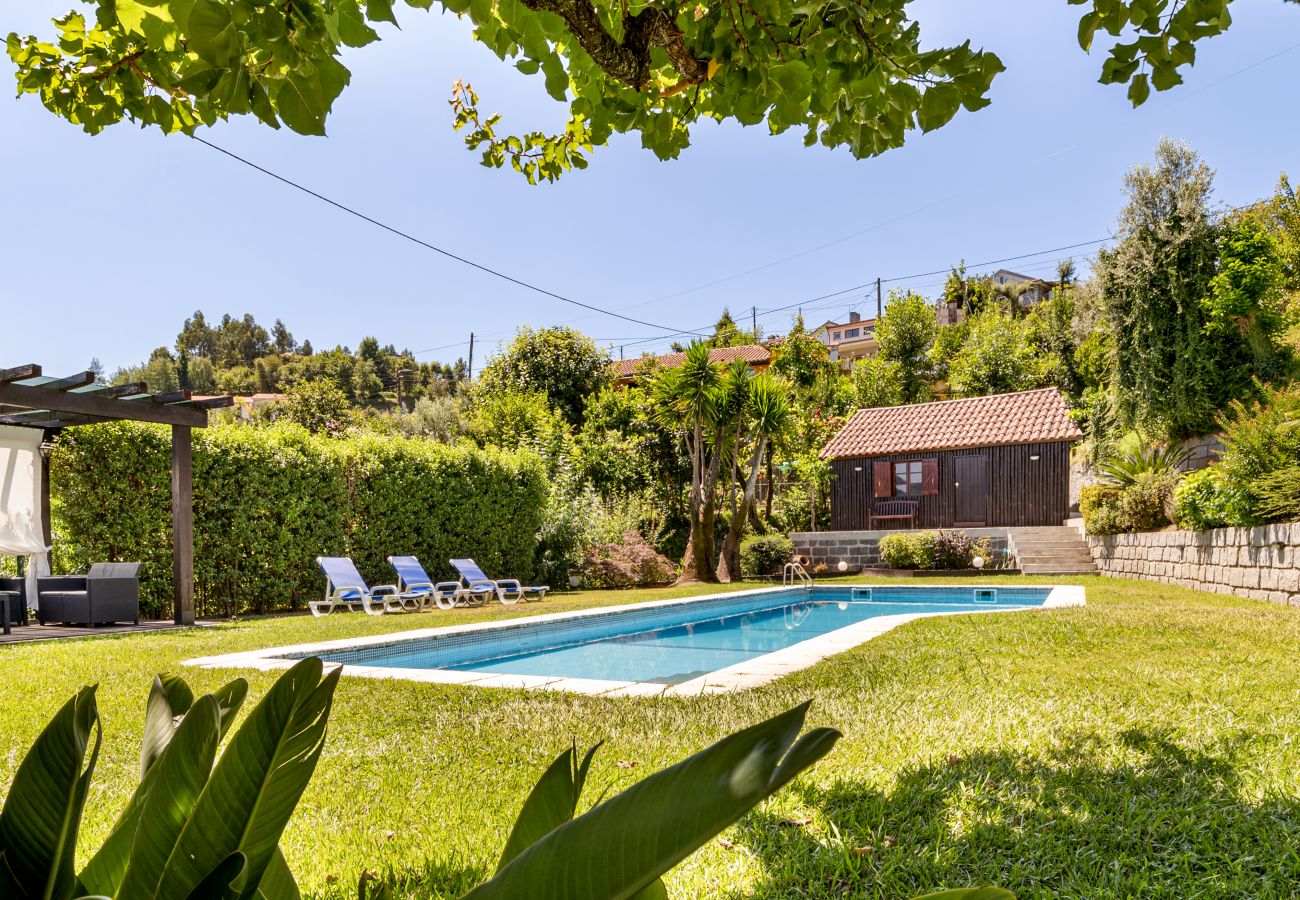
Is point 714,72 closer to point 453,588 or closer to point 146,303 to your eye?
point 453,588

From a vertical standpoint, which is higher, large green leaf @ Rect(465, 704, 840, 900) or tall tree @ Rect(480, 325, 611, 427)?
tall tree @ Rect(480, 325, 611, 427)

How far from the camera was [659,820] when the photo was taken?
53 centimetres

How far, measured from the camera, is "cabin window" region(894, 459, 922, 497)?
71.9ft

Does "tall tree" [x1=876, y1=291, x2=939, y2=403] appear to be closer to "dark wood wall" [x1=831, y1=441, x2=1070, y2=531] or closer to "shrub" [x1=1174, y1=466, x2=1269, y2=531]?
"dark wood wall" [x1=831, y1=441, x2=1070, y2=531]

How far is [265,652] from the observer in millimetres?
6938

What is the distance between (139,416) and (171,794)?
35.8ft

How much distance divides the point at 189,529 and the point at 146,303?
183 ft

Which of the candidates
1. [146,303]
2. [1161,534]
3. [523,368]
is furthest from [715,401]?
[146,303]

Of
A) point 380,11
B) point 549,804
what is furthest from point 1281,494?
point 549,804

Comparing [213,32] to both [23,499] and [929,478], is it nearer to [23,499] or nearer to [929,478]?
[23,499]

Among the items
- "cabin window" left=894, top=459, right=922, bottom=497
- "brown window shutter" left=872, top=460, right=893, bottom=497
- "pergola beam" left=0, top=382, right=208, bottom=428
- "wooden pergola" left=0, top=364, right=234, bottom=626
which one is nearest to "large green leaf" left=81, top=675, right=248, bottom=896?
"wooden pergola" left=0, top=364, right=234, bottom=626

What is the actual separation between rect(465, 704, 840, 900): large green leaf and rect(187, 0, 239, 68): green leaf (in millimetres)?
1644

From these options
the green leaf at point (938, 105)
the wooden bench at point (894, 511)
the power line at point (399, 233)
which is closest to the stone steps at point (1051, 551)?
the wooden bench at point (894, 511)

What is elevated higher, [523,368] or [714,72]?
[523,368]
